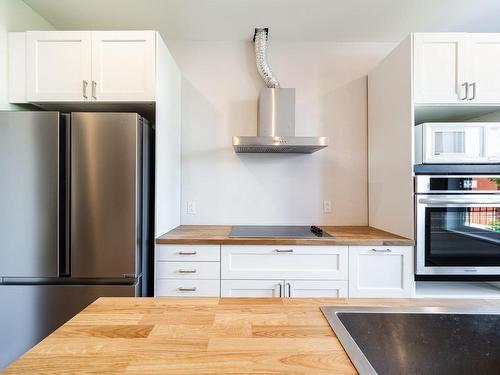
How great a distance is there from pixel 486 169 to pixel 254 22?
77.6 inches

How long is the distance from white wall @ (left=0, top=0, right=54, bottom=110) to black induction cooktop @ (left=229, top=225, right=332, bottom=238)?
183 cm

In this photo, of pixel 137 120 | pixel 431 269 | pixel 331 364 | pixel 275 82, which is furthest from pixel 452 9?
pixel 331 364

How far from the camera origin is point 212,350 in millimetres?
586

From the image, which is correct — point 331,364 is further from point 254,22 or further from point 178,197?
point 254,22

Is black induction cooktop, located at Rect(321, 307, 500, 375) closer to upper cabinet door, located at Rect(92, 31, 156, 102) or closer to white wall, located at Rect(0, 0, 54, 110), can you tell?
upper cabinet door, located at Rect(92, 31, 156, 102)

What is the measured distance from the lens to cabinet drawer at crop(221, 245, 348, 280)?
1.82 meters

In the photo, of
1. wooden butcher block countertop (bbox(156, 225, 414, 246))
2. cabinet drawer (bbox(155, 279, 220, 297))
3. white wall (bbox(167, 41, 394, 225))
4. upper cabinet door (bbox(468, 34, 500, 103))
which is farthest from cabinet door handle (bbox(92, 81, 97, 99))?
upper cabinet door (bbox(468, 34, 500, 103))

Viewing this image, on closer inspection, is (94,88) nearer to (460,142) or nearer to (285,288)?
(285,288)

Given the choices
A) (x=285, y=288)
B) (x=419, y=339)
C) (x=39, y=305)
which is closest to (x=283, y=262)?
(x=285, y=288)

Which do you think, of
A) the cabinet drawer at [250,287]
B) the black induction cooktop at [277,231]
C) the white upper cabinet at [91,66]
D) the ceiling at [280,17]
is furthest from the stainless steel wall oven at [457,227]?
the white upper cabinet at [91,66]

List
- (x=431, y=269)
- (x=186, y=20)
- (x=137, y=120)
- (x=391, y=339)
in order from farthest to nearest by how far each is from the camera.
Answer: (x=186, y=20), (x=431, y=269), (x=137, y=120), (x=391, y=339)

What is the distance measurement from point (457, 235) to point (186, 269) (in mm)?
1832

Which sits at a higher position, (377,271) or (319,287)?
(377,271)

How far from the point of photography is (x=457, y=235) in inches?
69.3
